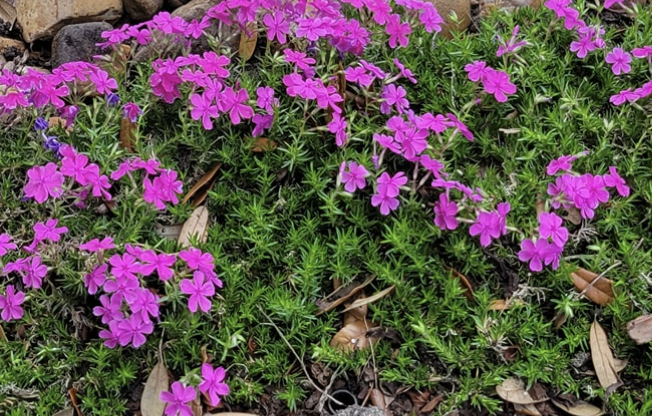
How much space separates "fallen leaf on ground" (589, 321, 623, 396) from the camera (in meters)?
2.68

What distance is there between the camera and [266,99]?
122 inches

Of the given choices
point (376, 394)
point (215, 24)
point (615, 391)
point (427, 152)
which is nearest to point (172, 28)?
point (215, 24)

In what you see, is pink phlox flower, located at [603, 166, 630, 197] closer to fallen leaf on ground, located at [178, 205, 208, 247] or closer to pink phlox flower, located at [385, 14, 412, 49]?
pink phlox flower, located at [385, 14, 412, 49]

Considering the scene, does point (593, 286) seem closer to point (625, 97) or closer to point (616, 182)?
point (616, 182)

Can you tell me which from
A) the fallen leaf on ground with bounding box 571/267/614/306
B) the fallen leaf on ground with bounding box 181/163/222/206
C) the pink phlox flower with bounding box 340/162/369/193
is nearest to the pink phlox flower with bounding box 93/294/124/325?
the fallen leaf on ground with bounding box 181/163/222/206

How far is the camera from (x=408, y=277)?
2.86 metres

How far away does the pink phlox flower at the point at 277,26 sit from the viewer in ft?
10.6

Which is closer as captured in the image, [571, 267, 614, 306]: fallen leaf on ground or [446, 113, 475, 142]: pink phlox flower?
[571, 267, 614, 306]: fallen leaf on ground

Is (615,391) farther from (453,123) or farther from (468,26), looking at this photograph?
(468,26)

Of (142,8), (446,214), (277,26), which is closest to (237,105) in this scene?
(277,26)

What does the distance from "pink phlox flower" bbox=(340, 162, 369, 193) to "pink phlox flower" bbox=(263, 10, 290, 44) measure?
27.9 inches

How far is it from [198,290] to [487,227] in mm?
1090

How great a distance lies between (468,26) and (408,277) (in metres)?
1.62

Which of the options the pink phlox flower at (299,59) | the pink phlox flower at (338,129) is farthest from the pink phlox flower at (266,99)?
the pink phlox flower at (338,129)
